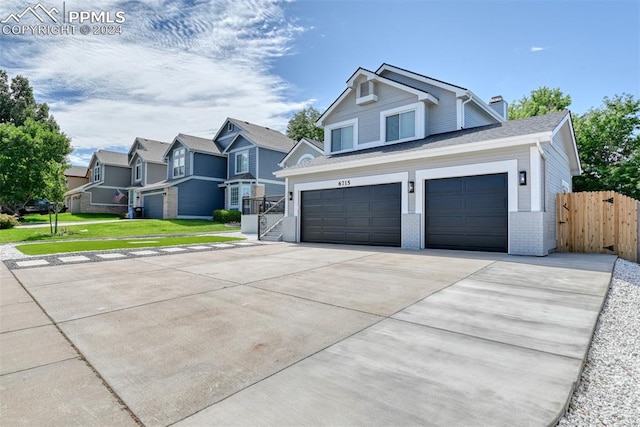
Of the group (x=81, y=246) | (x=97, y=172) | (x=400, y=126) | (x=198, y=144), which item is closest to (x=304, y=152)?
(x=400, y=126)

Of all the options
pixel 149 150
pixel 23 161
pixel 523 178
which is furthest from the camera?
pixel 149 150

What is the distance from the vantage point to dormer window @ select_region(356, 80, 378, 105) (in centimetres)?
1427

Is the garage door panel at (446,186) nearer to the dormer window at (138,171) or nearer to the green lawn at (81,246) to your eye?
the green lawn at (81,246)

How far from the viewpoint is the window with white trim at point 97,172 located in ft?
114

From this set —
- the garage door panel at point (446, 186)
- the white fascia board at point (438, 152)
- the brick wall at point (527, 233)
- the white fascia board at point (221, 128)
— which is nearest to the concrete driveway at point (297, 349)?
the brick wall at point (527, 233)

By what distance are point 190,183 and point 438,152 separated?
21.9 meters

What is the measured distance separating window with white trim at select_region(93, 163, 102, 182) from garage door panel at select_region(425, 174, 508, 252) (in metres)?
36.7

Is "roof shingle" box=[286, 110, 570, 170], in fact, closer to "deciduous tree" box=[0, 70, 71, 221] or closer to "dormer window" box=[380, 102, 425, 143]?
"dormer window" box=[380, 102, 425, 143]

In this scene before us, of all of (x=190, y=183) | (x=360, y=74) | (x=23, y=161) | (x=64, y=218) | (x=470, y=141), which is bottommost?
(x=64, y=218)

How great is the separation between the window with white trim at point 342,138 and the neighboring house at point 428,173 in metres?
0.05

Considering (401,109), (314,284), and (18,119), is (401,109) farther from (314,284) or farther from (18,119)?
(18,119)

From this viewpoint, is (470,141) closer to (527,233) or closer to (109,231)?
(527,233)

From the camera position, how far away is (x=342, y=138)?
15633 mm

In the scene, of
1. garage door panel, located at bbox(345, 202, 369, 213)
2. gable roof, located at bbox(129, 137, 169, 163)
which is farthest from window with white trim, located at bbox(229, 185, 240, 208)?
garage door panel, located at bbox(345, 202, 369, 213)
